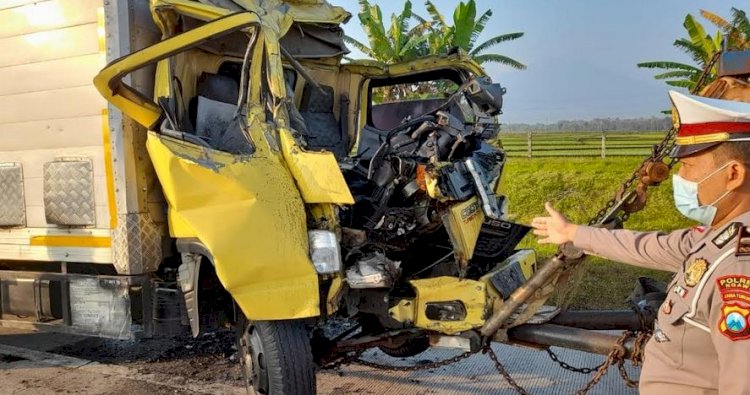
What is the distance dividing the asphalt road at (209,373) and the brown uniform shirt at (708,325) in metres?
2.85

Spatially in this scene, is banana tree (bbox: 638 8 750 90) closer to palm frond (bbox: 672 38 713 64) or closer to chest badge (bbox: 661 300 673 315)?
palm frond (bbox: 672 38 713 64)

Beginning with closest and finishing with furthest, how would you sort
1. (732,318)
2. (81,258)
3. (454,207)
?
1. (732,318)
2. (454,207)
3. (81,258)

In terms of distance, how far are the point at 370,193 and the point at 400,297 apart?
73 cm

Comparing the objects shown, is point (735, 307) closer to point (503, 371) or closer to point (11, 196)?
point (503, 371)

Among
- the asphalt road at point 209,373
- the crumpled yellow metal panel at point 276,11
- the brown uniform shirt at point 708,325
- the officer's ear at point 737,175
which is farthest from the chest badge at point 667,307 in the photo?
the crumpled yellow metal panel at point 276,11

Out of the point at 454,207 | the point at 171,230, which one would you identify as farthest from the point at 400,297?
the point at 171,230

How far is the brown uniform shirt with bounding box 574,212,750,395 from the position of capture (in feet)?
5.21

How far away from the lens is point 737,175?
70.6 inches

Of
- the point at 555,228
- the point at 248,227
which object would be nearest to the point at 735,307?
the point at 555,228

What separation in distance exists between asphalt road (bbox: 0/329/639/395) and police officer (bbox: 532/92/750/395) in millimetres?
2881

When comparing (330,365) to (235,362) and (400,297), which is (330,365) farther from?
(235,362)

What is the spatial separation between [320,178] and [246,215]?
456 mm

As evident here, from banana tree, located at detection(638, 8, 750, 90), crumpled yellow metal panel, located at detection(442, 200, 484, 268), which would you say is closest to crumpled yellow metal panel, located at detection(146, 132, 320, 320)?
crumpled yellow metal panel, located at detection(442, 200, 484, 268)

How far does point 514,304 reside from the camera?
356 centimetres
